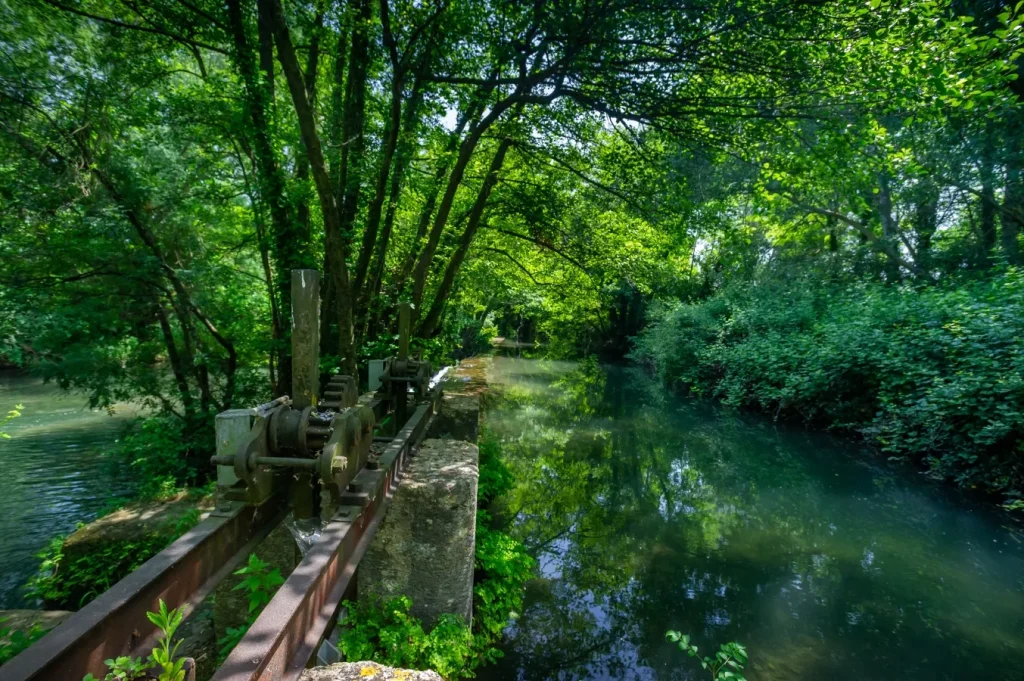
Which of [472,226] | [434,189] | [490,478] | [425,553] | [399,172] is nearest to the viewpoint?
[425,553]

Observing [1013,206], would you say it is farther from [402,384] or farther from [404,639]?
[404,639]

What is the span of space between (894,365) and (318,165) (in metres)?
10.3

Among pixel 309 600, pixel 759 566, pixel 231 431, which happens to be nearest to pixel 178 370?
pixel 231 431

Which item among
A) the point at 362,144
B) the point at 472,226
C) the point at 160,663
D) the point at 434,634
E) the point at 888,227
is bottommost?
the point at 434,634

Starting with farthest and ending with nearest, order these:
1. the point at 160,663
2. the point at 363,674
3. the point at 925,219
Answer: the point at 925,219
the point at 363,674
the point at 160,663

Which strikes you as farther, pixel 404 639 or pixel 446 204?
pixel 446 204

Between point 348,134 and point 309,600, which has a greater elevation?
point 348,134

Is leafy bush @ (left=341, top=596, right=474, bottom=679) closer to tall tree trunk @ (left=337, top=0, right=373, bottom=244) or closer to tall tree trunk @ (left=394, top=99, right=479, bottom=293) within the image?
tall tree trunk @ (left=337, top=0, right=373, bottom=244)

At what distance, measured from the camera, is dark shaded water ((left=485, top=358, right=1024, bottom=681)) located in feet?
14.6

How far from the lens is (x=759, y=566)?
6.04 metres

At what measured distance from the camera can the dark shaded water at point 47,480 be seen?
611 centimetres

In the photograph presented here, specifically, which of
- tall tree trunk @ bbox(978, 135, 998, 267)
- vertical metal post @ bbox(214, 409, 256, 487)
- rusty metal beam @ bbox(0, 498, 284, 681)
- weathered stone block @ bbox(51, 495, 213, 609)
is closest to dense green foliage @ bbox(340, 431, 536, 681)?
rusty metal beam @ bbox(0, 498, 284, 681)

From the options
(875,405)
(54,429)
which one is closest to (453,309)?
(54,429)

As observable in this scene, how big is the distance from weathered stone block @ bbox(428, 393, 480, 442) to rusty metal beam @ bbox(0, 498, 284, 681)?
11.2ft
